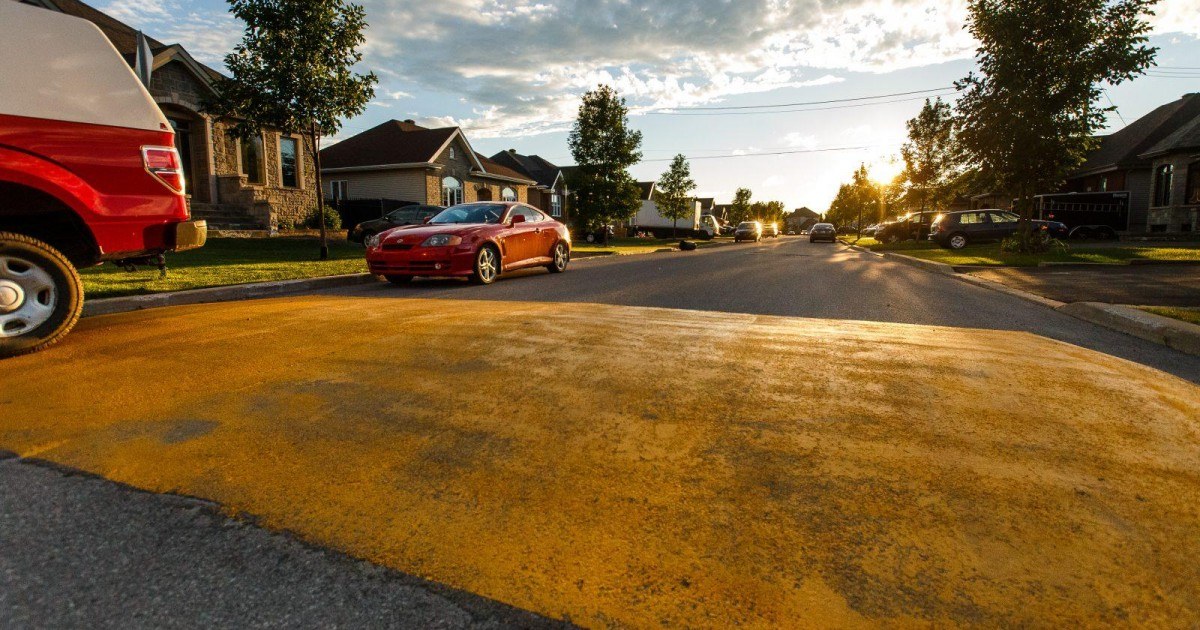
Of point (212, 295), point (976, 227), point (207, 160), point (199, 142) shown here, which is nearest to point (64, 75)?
point (212, 295)

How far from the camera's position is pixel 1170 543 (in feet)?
6.00

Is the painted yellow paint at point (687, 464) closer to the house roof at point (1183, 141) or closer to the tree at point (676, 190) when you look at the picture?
the house roof at point (1183, 141)

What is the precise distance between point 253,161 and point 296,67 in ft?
35.8

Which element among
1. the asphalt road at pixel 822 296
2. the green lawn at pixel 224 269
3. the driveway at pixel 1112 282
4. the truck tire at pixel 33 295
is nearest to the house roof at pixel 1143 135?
the driveway at pixel 1112 282

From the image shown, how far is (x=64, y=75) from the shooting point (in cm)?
427

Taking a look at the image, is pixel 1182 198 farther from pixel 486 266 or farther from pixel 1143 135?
pixel 486 266

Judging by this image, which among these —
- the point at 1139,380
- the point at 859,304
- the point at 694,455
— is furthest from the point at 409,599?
the point at 859,304

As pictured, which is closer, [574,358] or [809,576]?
[809,576]

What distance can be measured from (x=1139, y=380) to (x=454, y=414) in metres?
4.20

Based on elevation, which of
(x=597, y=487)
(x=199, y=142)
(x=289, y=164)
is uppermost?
(x=199, y=142)

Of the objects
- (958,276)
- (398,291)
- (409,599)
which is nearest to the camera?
(409,599)

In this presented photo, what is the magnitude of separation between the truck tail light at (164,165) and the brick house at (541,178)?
38.4 metres

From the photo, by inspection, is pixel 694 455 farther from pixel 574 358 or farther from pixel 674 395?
pixel 574 358

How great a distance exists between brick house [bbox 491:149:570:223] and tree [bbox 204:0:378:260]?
29766 millimetres
